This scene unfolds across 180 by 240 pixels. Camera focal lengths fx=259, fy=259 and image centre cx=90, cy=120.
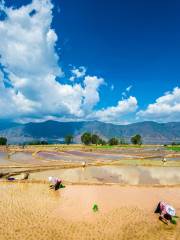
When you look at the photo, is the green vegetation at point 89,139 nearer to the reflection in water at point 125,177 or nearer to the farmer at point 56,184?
the reflection in water at point 125,177

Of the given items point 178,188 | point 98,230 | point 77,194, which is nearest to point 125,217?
Result: point 98,230

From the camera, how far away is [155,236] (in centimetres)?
1455

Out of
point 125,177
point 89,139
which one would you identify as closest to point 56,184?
point 125,177

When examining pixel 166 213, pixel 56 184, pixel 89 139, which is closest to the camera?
pixel 166 213

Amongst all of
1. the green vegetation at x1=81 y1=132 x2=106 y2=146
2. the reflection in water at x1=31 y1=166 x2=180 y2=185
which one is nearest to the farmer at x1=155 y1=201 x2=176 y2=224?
the reflection in water at x1=31 y1=166 x2=180 y2=185

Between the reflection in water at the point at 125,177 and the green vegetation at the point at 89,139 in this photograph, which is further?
the green vegetation at the point at 89,139

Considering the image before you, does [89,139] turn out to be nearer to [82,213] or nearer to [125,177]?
[125,177]

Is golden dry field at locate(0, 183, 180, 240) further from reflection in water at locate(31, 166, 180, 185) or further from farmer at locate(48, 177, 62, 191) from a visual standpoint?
reflection in water at locate(31, 166, 180, 185)

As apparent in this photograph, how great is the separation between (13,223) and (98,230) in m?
5.25

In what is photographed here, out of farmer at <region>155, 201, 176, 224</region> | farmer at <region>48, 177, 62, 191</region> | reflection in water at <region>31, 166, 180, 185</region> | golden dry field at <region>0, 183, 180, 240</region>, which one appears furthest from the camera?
reflection in water at <region>31, 166, 180, 185</region>

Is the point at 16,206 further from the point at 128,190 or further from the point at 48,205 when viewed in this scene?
the point at 128,190

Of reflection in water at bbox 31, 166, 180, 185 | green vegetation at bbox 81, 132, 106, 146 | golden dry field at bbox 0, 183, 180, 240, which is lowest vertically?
golden dry field at bbox 0, 183, 180, 240

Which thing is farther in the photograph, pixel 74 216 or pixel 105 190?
pixel 105 190

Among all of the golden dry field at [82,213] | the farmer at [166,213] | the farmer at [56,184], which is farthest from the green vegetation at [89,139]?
the farmer at [166,213]
